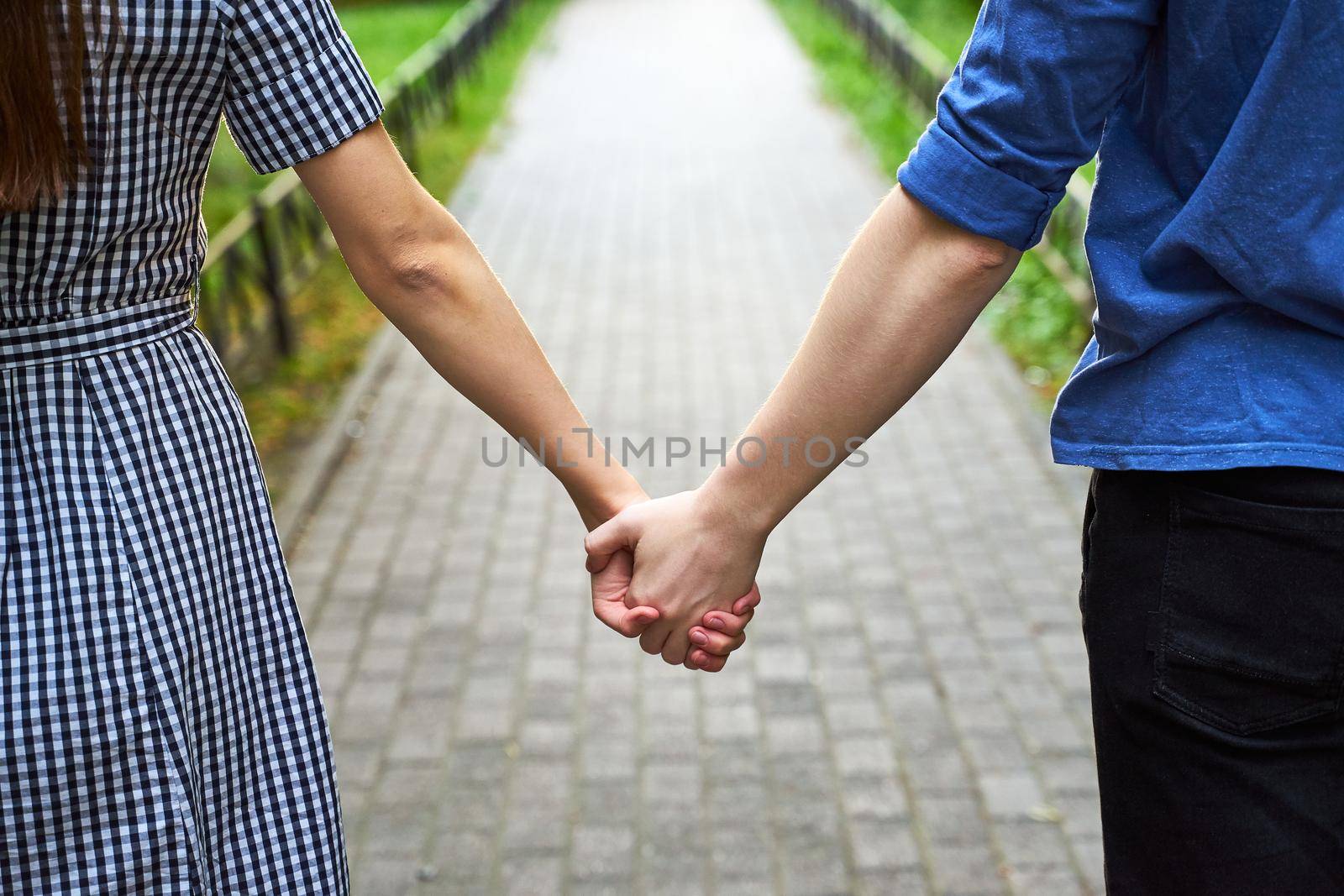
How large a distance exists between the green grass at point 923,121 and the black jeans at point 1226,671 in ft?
16.2

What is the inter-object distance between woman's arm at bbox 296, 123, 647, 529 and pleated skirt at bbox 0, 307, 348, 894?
0.78 feet

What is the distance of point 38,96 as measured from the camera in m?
Answer: 1.34

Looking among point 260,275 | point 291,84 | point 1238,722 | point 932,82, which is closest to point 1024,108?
point 1238,722

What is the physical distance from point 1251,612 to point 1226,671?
0.23 feet

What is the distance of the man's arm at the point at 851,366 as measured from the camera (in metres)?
1.58

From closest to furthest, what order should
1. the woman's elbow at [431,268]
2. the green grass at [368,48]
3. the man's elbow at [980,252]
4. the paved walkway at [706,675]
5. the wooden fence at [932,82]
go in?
the man's elbow at [980,252], the woman's elbow at [431,268], the paved walkway at [706,675], the wooden fence at [932,82], the green grass at [368,48]

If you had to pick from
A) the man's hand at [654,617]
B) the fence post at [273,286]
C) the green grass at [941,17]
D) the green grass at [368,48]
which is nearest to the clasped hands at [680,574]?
the man's hand at [654,617]

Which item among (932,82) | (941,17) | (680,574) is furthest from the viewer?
(941,17)

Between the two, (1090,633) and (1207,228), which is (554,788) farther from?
(1207,228)

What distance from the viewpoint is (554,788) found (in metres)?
3.49

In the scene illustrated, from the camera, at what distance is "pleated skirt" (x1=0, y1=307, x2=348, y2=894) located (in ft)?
4.77

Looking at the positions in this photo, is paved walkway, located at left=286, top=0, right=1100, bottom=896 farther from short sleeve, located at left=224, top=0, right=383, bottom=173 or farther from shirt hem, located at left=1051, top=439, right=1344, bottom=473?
short sleeve, located at left=224, top=0, right=383, bottom=173

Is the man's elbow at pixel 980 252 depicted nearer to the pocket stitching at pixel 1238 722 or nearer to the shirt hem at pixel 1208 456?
the shirt hem at pixel 1208 456

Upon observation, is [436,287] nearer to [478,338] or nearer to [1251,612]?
[478,338]
